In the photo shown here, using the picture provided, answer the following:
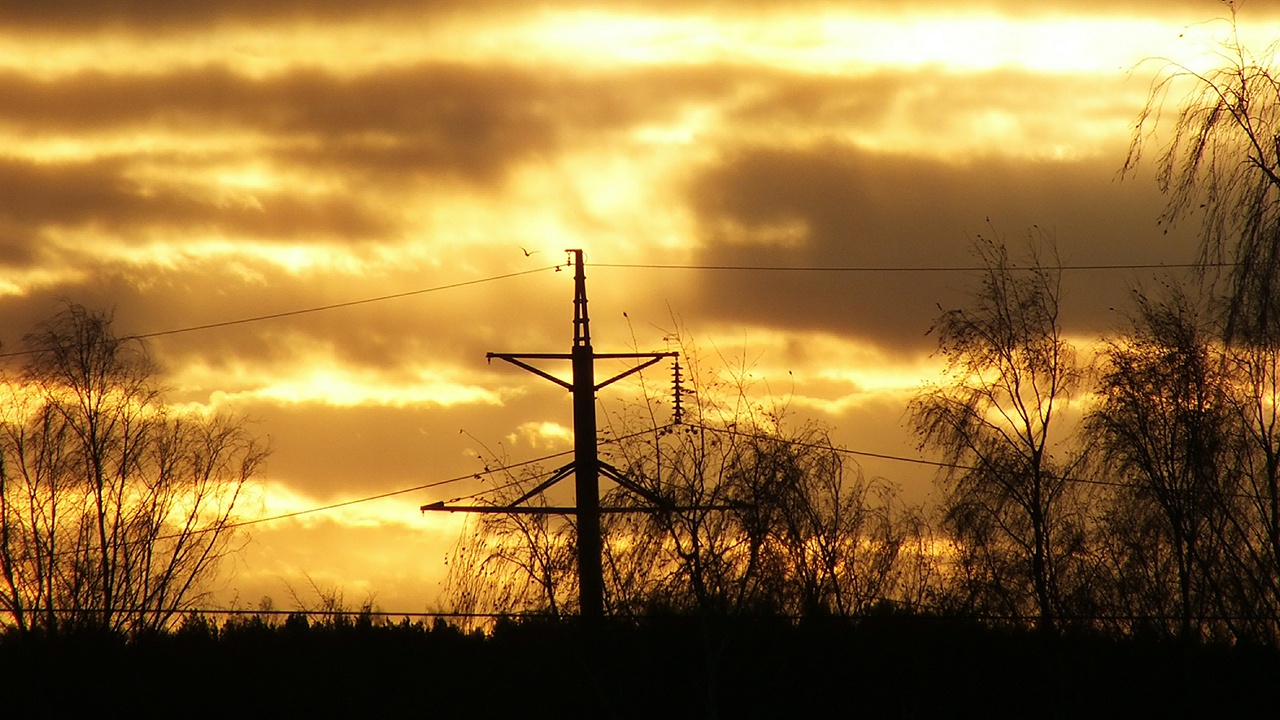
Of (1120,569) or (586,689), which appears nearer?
(586,689)

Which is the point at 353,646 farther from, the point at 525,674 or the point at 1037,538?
the point at 1037,538

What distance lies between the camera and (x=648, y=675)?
3219 cm

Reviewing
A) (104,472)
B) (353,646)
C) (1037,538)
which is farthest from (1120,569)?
(104,472)

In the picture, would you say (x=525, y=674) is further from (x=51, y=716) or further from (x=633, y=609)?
(x=51, y=716)

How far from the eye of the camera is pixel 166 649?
35281 millimetres

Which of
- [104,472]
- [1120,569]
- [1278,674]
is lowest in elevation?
[1278,674]

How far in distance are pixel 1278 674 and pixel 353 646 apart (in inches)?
806

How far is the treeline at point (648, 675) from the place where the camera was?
32.5 m

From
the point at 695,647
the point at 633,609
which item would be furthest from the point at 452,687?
the point at 633,609

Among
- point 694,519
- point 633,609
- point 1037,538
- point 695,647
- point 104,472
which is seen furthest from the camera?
point 104,472

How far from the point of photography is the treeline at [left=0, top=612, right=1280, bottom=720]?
32469mm

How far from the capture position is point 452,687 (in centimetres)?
3422

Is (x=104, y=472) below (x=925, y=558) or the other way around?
the other way around

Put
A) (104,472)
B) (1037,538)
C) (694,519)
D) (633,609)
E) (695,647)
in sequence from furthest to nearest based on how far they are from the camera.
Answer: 1. (104,472)
2. (1037,538)
3. (695,647)
4. (633,609)
5. (694,519)
